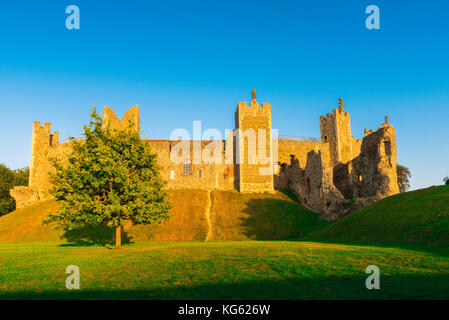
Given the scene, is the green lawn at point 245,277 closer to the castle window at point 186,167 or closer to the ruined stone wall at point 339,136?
the castle window at point 186,167

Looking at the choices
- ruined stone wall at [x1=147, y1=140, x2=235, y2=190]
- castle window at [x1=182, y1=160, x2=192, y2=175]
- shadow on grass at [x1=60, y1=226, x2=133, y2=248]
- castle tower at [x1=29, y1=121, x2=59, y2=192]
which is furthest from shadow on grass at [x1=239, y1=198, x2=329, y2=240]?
castle tower at [x1=29, y1=121, x2=59, y2=192]

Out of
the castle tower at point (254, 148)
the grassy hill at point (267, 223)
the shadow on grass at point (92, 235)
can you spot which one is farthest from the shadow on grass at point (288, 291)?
the castle tower at point (254, 148)

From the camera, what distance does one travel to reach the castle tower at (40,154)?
194 ft

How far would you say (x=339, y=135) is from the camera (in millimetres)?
63906

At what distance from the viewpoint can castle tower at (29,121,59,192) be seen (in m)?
59.1

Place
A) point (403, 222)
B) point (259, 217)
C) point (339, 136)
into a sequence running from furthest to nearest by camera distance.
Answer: point (339, 136), point (259, 217), point (403, 222)

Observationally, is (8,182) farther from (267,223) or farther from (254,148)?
(267,223)

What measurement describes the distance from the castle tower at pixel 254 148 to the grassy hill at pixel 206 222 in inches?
88.5

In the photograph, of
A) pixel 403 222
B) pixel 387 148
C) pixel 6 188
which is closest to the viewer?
pixel 403 222

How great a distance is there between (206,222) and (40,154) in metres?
40.4

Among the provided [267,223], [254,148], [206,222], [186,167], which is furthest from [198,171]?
[267,223]

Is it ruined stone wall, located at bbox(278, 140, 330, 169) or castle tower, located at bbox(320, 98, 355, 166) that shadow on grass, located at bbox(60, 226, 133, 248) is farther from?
castle tower, located at bbox(320, 98, 355, 166)

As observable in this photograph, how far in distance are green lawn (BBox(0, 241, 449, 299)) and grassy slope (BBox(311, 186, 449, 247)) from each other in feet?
13.8

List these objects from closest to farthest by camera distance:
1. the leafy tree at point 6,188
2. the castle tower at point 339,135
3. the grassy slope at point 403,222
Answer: the grassy slope at point 403,222, the leafy tree at point 6,188, the castle tower at point 339,135
